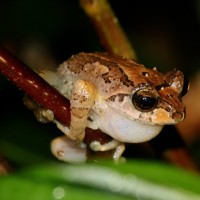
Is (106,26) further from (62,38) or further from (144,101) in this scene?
(62,38)

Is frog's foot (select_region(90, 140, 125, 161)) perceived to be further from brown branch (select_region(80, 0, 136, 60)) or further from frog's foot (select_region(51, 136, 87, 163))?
brown branch (select_region(80, 0, 136, 60))

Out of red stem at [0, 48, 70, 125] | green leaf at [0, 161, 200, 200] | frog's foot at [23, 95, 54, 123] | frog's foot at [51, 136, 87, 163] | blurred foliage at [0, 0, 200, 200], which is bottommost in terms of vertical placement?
green leaf at [0, 161, 200, 200]

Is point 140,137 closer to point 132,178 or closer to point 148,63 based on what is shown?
point 132,178

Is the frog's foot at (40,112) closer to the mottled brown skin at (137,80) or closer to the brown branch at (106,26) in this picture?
the mottled brown skin at (137,80)

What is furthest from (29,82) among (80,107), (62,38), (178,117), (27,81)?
(62,38)

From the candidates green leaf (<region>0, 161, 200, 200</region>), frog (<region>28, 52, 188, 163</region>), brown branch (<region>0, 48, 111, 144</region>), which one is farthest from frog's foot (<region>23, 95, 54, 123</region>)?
green leaf (<region>0, 161, 200, 200</region>)

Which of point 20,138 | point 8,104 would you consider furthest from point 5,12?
point 20,138
